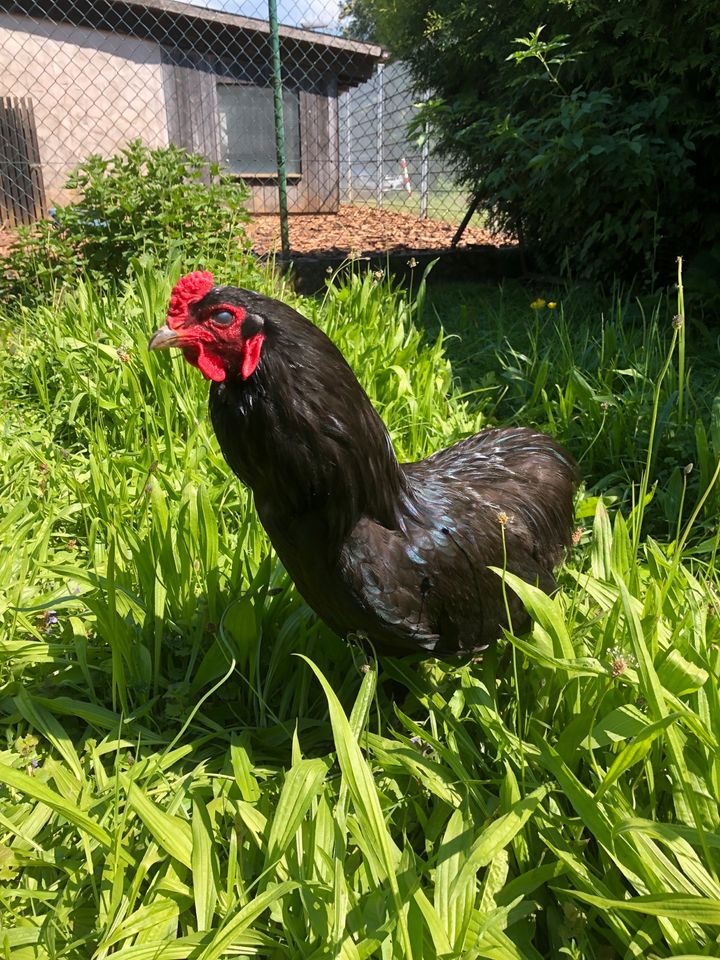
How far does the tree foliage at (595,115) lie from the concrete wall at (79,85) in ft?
17.4

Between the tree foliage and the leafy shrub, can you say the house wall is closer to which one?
the tree foliage

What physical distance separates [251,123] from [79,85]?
259cm

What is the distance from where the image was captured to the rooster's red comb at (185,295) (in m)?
1.39

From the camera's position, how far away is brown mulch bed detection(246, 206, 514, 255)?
23.9 ft

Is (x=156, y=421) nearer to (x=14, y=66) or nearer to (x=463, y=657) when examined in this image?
(x=463, y=657)

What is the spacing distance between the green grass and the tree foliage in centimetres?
253

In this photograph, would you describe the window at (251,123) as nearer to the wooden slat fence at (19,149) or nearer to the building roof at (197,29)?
the building roof at (197,29)

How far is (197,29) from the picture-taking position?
991cm

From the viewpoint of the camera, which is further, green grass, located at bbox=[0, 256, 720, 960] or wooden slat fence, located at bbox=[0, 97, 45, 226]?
wooden slat fence, located at bbox=[0, 97, 45, 226]

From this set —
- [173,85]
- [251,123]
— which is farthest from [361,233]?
[173,85]

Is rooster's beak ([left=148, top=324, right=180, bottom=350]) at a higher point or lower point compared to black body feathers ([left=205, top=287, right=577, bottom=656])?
higher

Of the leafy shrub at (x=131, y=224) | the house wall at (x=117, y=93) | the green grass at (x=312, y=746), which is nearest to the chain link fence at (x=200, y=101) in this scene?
the house wall at (x=117, y=93)

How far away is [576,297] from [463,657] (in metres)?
4.21

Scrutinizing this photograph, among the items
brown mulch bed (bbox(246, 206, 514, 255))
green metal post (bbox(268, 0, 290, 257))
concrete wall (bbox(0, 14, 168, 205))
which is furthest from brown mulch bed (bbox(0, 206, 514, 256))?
concrete wall (bbox(0, 14, 168, 205))
